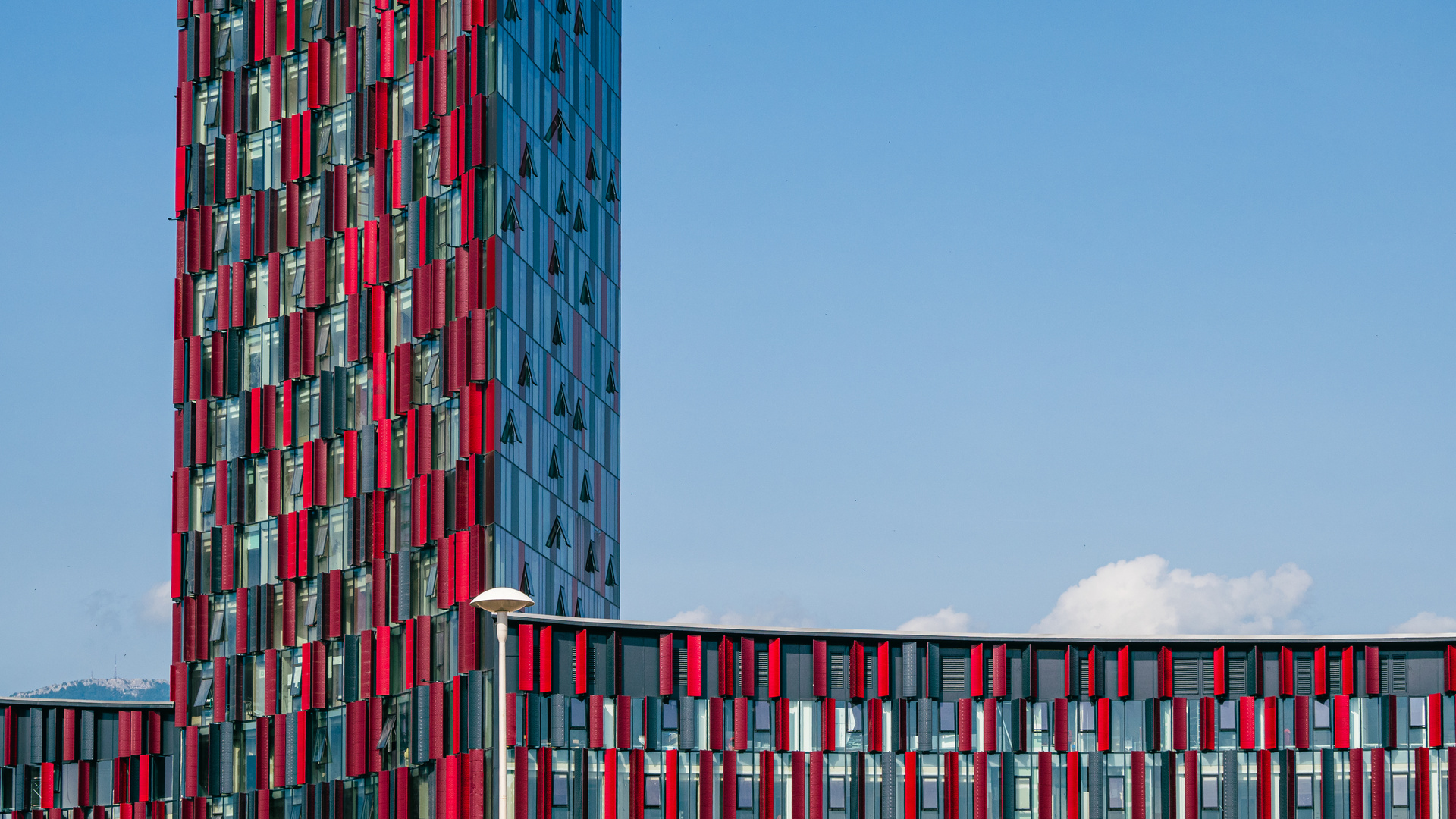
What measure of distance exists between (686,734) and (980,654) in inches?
559

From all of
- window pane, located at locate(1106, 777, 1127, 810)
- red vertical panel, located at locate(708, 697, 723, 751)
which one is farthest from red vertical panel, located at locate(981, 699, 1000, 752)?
red vertical panel, located at locate(708, 697, 723, 751)

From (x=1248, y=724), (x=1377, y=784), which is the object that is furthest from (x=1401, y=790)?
(x=1248, y=724)

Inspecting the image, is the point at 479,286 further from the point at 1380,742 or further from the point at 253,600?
the point at 1380,742

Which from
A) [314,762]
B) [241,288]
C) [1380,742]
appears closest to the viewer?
[1380,742]

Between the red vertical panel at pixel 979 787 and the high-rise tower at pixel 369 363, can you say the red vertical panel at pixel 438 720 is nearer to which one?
the high-rise tower at pixel 369 363

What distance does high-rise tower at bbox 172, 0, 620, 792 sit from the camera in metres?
112

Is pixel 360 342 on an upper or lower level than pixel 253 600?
upper

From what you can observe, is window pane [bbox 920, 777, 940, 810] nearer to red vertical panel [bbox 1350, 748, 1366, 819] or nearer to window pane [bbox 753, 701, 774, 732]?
window pane [bbox 753, 701, 774, 732]

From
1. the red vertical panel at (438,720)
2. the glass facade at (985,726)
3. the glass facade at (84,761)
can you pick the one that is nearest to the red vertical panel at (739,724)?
the glass facade at (985,726)

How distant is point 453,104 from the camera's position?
11600cm

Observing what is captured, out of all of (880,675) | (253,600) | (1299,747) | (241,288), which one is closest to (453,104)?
(241,288)

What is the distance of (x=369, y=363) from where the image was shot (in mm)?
117000

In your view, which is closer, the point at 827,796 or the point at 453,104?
the point at 827,796

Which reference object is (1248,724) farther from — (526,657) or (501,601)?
(501,601)
